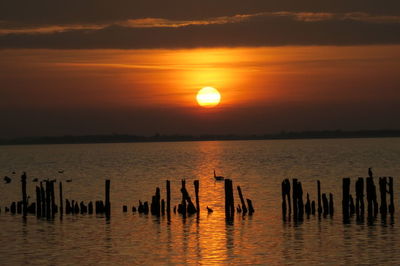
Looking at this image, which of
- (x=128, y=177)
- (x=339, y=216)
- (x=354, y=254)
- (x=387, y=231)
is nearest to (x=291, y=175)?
(x=128, y=177)

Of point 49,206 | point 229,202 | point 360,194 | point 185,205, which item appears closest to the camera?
→ point 360,194

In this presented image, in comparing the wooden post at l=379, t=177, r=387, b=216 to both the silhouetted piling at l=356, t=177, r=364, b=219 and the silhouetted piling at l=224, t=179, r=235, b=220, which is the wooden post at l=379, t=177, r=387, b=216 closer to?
the silhouetted piling at l=356, t=177, r=364, b=219

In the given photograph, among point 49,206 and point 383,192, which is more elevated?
point 383,192

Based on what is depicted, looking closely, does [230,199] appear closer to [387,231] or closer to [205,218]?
[205,218]

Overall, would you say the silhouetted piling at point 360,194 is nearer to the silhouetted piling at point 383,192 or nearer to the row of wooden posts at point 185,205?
the silhouetted piling at point 383,192

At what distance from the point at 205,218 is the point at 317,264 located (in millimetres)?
15083

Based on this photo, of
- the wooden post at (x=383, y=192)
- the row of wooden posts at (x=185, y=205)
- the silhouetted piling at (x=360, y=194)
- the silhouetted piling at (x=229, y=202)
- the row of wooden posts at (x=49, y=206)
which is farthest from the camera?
the row of wooden posts at (x=49, y=206)

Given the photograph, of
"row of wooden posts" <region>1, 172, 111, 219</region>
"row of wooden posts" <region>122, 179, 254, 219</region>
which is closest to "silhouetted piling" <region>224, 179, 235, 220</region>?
"row of wooden posts" <region>122, 179, 254, 219</region>

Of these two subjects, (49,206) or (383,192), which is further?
(49,206)

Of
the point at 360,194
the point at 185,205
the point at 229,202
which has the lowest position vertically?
the point at 185,205

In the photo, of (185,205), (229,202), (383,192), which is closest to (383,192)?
(383,192)

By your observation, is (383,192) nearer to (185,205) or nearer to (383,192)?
(383,192)

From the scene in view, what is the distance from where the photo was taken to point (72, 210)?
156 feet

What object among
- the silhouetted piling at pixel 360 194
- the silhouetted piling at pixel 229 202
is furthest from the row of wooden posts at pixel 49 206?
the silhouetted piling at pixel 360 194
